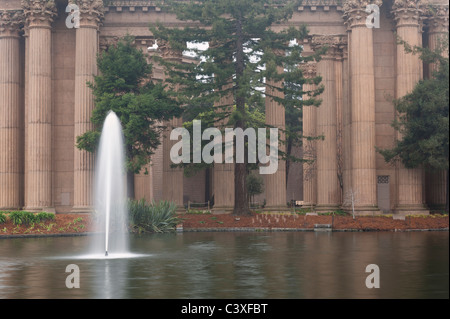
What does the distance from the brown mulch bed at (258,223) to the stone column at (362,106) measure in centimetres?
482

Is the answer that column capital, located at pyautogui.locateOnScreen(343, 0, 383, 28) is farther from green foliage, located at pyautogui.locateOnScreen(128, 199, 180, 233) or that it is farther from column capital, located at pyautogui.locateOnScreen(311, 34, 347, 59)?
green foliage, located at pyautogui.locateOnScreen(128, 199, 180, 233)

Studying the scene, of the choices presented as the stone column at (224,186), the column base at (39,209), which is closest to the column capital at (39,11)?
the column base at (39,209)

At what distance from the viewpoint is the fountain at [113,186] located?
30.5 m

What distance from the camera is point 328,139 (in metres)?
46.8

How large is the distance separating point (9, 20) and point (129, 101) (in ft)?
40.8

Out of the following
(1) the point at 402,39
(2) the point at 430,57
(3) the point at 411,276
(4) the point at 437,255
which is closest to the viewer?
(3) the point at 411,276

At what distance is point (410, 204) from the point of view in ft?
137

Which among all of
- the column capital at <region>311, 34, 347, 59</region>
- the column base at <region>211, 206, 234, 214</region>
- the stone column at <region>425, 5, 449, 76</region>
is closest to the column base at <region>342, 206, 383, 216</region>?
the column base at <region>211, 206, 234, 214</region>

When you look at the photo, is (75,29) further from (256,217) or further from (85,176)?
(256,217)

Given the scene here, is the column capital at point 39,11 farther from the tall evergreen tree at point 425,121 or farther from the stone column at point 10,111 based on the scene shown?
the tall evergreen tree at point 425,121

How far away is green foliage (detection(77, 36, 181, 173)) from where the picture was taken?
1497 inches
